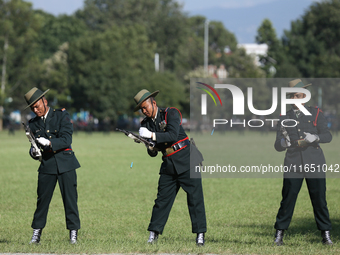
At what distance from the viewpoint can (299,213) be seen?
37.1 ft

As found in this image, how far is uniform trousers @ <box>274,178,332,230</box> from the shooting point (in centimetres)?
766

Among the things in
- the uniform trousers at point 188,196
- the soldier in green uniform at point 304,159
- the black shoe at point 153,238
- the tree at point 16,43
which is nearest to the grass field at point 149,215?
the black shoe at point 153,238

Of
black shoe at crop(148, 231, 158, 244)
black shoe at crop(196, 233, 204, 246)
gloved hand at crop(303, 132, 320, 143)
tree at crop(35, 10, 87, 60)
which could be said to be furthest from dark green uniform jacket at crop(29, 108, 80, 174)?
tree at crop(35, 10, 87, 60)

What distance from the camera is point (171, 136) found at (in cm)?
732

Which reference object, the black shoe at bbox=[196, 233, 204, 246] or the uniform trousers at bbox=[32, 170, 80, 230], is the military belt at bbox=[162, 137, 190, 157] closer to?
the black shoe at bbox=[196, 233, 204, 246]

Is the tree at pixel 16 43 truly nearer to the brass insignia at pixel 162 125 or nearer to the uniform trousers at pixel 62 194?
the uniform trousers at pixel 62 194

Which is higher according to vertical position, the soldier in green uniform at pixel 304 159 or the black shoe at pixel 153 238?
→ the soldier in green uniform at pixel 304 159

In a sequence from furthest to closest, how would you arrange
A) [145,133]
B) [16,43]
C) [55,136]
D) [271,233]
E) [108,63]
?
[16,43], [108,63], [271,233], [55,136], [145,133]

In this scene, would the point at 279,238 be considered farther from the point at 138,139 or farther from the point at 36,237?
the point at 36,237

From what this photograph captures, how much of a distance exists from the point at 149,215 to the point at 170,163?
3.77 meters

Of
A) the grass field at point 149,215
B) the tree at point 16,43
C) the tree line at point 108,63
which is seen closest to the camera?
the grass field at point 149,215

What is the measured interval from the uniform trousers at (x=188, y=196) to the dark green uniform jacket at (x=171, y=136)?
0.46 feet

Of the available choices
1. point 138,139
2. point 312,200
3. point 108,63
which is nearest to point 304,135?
point 312,200

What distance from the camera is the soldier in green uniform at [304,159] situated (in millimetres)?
7641
